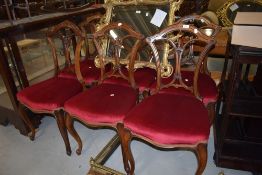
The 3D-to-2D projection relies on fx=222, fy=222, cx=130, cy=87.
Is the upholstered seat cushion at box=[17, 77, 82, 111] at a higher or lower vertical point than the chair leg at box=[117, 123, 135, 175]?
higher

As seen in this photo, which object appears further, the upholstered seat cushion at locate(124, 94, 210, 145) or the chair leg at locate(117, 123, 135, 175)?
the chair leg at locate(117, 123, 135, 175)

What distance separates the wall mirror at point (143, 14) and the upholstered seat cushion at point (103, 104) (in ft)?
1.37

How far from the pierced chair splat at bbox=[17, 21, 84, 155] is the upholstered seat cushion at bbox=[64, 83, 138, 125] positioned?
11 centimetres

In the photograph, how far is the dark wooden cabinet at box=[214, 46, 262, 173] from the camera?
1328 millimetres

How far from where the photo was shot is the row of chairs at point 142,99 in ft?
4.04

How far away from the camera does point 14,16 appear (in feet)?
6.83

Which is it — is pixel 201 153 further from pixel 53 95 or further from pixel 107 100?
pixel 53 95

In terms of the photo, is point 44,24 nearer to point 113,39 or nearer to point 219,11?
point 113,39

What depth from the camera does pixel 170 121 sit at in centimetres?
125

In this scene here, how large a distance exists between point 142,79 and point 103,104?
0.45m

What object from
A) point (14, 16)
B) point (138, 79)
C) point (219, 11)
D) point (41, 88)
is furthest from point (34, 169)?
point (219, 11)

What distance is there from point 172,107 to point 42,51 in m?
2.55

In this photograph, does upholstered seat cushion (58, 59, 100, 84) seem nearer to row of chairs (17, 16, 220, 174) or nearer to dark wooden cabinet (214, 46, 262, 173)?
row of chairs (17, 16, 220, 174)

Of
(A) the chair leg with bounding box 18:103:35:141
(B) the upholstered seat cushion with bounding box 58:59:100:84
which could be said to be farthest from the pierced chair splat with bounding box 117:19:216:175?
(A) the chair leg with bounding box 18:103:35:141
